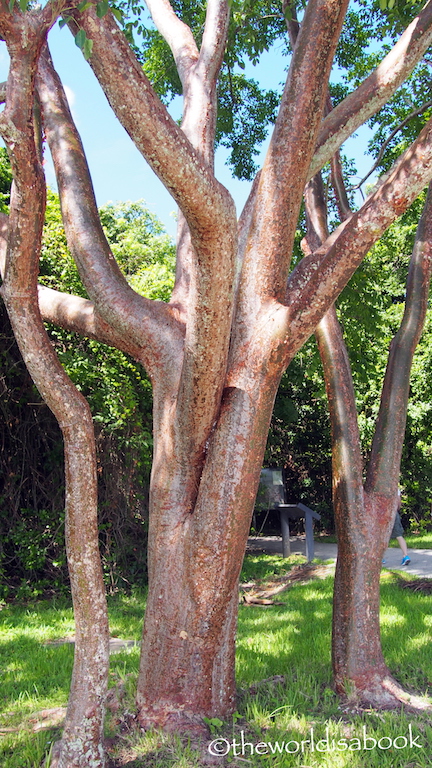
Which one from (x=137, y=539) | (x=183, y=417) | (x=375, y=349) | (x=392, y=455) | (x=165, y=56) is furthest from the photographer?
(x=375, y=349)

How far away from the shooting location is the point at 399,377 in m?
4.01

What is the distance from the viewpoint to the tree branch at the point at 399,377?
390 centimetres

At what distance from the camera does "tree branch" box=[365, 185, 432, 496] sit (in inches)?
153

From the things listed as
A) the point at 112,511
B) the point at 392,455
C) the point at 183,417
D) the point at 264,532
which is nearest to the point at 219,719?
the point at 183,417

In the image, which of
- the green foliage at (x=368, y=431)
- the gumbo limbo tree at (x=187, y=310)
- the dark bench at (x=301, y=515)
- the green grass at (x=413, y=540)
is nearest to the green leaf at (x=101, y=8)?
the gumbo limbo tree at (x=187, y=310)

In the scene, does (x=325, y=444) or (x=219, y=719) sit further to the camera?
(x=325, y=444)

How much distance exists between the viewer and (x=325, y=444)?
13.7 m

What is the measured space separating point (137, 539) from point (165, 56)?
614cm

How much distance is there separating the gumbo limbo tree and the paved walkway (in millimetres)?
5367

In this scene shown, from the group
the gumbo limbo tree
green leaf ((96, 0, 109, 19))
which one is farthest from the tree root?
green leaf ((96, 0, 109, 19))

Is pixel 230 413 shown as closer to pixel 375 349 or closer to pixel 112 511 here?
pixel 112 511

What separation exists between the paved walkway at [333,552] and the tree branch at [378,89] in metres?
6.22

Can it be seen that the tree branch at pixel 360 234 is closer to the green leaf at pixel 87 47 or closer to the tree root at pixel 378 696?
the green leaf at pixel 87 47

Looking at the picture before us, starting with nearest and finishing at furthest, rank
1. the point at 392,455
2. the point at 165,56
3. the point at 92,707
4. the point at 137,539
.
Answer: the point at 92,707, the point at 392,455, the point at 165,56, the point at 137,539
